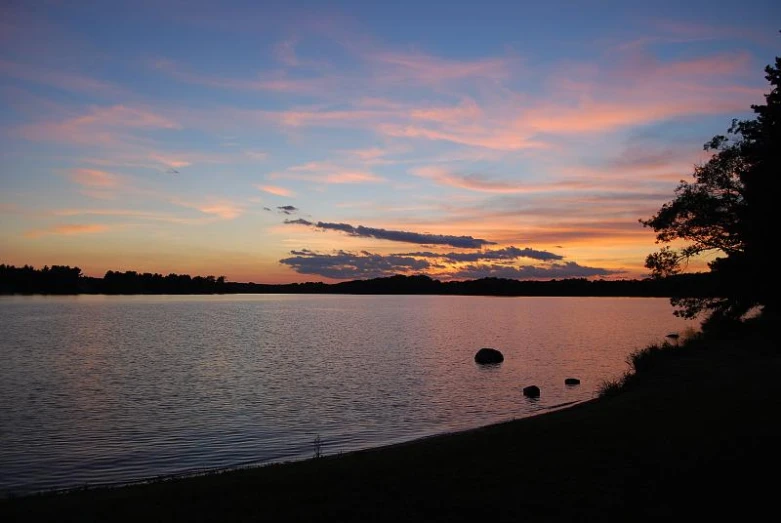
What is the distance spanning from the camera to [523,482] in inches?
479

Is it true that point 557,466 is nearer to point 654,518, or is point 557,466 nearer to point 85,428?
point 654,518

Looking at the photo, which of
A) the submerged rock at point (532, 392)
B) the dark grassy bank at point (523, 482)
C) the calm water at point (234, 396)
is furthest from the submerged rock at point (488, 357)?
the dark grassy bank at point (523, 482)

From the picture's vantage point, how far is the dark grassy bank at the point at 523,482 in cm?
1061

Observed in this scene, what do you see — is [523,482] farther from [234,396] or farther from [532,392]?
[234,396]

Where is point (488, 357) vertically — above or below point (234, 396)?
above

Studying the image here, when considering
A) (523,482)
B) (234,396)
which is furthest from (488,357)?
(523,482)

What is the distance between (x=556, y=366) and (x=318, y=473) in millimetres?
39778

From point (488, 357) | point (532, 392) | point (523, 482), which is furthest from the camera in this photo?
point (488, 357)

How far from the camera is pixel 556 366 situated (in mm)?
50219

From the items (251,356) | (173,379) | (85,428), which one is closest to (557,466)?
(85,428)

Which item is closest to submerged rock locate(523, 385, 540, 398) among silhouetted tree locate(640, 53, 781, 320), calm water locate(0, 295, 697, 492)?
calm water locate(0, 295, 697, 492)

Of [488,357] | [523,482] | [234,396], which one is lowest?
[234,396]

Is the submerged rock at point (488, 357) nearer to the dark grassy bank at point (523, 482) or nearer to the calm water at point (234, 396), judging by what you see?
the calm water at point (234, 396)

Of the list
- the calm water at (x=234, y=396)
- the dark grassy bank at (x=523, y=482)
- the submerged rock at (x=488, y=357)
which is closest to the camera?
the dark grassy bank at (x=523, y=482)
